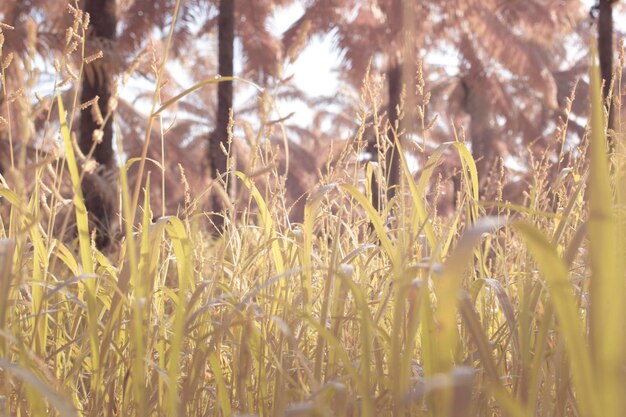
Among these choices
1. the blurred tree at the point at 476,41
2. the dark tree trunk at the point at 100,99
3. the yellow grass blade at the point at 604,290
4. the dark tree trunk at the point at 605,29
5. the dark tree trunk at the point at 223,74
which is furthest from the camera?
the blurred tree at the point at 476,41

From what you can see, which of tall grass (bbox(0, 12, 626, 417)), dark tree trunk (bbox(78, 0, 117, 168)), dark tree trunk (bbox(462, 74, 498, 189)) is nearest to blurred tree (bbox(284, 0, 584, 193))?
dark tree trunk (bbox(462, 74, 498, 189))

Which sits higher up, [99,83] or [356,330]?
[99,83]

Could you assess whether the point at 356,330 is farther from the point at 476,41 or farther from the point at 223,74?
the point at 476,41

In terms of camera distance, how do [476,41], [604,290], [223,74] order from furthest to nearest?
[476,41]
[223,74]
[604,290]

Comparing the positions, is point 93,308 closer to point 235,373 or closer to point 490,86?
point 235,373

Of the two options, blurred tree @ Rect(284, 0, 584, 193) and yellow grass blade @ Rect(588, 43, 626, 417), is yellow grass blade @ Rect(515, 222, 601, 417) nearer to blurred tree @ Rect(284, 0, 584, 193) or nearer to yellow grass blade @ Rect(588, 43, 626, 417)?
yellow grass blade @ Rect(588, 43, 626, 417)

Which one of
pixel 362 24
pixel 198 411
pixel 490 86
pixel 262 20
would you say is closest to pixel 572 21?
pixel 490 86

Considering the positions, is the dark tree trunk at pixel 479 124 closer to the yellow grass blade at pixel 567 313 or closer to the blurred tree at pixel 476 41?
the blurred tree at pixel 476 41

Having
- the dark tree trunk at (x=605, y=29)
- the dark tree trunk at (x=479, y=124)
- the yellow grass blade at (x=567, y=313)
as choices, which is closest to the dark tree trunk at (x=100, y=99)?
the dark tree trunk at (x=605, y=29)

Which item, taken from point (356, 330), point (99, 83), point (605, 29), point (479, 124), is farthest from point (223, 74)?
point (479, 124)

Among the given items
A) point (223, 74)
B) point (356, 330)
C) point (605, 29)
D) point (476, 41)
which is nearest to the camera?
point (356, 330)

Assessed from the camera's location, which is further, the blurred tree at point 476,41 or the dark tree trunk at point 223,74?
the blurred tree at point 476,41

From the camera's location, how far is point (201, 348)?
1157 mm

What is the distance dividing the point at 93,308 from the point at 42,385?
0.38 meters
